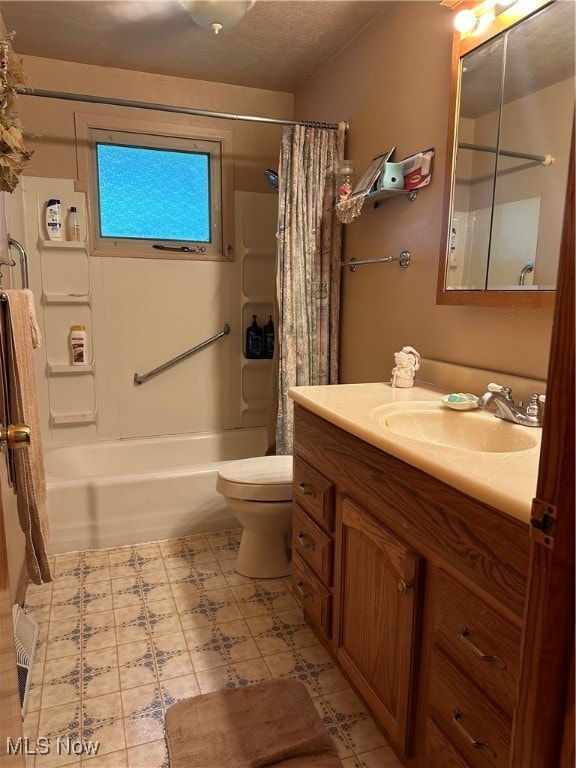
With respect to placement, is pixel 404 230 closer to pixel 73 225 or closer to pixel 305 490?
pixel 305 490

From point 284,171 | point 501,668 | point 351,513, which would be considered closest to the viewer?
point 501,668

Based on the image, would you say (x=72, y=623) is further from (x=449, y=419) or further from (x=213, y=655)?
(x=449, y=419)

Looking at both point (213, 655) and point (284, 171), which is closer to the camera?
point (213, 655)

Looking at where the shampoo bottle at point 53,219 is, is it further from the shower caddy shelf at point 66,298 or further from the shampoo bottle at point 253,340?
the shampoo bottle at point 253,340

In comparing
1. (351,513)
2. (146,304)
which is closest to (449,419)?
(351,513)

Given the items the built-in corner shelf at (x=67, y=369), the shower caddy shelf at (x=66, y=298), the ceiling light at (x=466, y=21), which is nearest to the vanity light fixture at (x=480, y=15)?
the ceiling light at (x=466, y=21)

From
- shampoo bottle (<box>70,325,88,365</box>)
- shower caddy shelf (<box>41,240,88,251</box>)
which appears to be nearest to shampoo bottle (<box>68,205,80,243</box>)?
shower caddy shelf (<box>41,240,88,251</box>)

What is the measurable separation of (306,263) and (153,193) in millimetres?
1152

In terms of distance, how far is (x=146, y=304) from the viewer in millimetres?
2938

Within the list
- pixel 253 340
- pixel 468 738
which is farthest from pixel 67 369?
pixel 468 738

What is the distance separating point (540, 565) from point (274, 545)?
1.82m

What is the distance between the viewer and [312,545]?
167cm

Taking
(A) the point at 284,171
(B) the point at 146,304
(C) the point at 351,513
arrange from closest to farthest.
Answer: (C) the point at 351,513, (A) the point at 284,171, (B) the point at 146,304

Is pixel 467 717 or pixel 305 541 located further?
pixel 305 541
